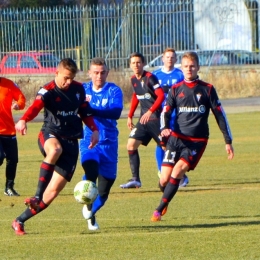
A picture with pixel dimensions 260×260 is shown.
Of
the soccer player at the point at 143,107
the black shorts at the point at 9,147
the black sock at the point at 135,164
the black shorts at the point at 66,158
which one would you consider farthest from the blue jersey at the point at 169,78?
the black shorts at the point at 66,158

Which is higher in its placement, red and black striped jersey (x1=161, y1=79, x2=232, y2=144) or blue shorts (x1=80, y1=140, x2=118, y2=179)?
red and black striped jersey (x1=161, y1=79, x2=232, y2=144)

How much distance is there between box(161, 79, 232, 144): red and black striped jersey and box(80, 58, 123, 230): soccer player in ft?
2.38

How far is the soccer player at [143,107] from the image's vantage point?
11.6 metres

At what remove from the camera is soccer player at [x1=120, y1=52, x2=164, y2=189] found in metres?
11.6

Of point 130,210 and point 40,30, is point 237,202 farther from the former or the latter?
point 40,30

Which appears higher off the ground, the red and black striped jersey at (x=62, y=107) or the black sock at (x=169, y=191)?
the red and black striped jersey at (x=62, y=107)

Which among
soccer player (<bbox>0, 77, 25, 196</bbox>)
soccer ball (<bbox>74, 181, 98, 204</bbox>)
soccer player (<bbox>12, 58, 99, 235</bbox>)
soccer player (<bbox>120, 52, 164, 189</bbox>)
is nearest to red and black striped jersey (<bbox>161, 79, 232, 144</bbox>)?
soccer player (<bbox>12, 58, 99, 235</bbox>)

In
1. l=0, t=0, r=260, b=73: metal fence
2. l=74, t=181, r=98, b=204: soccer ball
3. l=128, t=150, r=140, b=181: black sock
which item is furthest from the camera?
l=0, t=0, r=260, b=73: metal fence

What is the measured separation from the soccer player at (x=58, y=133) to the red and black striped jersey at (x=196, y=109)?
1255 mm

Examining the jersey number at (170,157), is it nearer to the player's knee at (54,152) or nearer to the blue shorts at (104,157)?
the blue shorts at (104,157)

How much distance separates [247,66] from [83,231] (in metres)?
22.8

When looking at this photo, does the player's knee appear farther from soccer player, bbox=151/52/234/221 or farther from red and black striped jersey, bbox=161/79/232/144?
red and black striped jersey, bbox=161/79/232/144

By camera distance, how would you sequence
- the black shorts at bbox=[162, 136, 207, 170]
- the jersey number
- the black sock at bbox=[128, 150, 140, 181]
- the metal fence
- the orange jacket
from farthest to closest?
1. the metal fence
2. the black sock at bbox=[128, 150, 140, 181]
3. the orange jacket
4. the jersey number
5. the black shorts at bbox=[162, 136, 207, 170]

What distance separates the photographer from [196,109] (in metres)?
8.99
